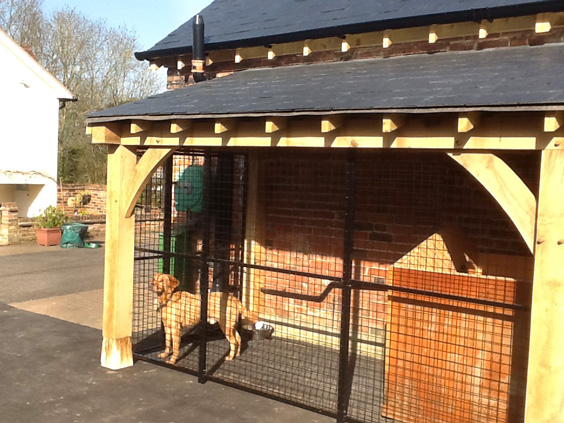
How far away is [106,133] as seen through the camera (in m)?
5.87

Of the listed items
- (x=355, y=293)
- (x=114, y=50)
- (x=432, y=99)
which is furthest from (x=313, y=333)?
(x=114, y=50)

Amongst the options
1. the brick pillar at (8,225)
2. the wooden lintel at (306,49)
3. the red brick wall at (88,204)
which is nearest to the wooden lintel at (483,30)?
the wooden lintel at (306,49)

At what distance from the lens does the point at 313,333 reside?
7.37 metres

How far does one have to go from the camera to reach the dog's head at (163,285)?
630 cm

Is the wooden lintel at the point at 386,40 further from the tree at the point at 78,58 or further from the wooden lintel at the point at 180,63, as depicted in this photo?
the tree at the point at 78,58

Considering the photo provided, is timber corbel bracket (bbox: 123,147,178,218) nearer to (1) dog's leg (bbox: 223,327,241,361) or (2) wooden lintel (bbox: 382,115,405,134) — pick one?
(1) dog's leg (bbox: 223,327,241,361)

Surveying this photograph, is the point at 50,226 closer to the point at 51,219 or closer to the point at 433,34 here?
the point at 51,219

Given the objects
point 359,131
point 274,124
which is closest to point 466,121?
point 359,131

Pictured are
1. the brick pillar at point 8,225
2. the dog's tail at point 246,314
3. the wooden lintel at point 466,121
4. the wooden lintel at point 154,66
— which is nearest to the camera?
the wooden lintel at point 466,121

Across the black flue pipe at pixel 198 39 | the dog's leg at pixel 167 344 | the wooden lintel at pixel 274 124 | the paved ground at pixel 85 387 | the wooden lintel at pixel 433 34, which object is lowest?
the paved ground at pixel 85 387

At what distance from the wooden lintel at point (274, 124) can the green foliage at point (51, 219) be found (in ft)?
43.6

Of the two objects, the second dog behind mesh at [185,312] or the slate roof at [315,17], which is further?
the second dog behind mesh at [185,312]

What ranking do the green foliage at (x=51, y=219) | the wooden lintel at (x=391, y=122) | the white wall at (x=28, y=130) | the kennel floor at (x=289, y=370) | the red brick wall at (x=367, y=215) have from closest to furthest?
the wooden lintel at (x=391, y=122), the kennel floor at (x=289, y=370), the red brick wall at (x=367, y=215), the green foliage at (x=51, y=219), the white wall at (x=28, y=130)

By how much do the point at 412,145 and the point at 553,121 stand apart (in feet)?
3.33
